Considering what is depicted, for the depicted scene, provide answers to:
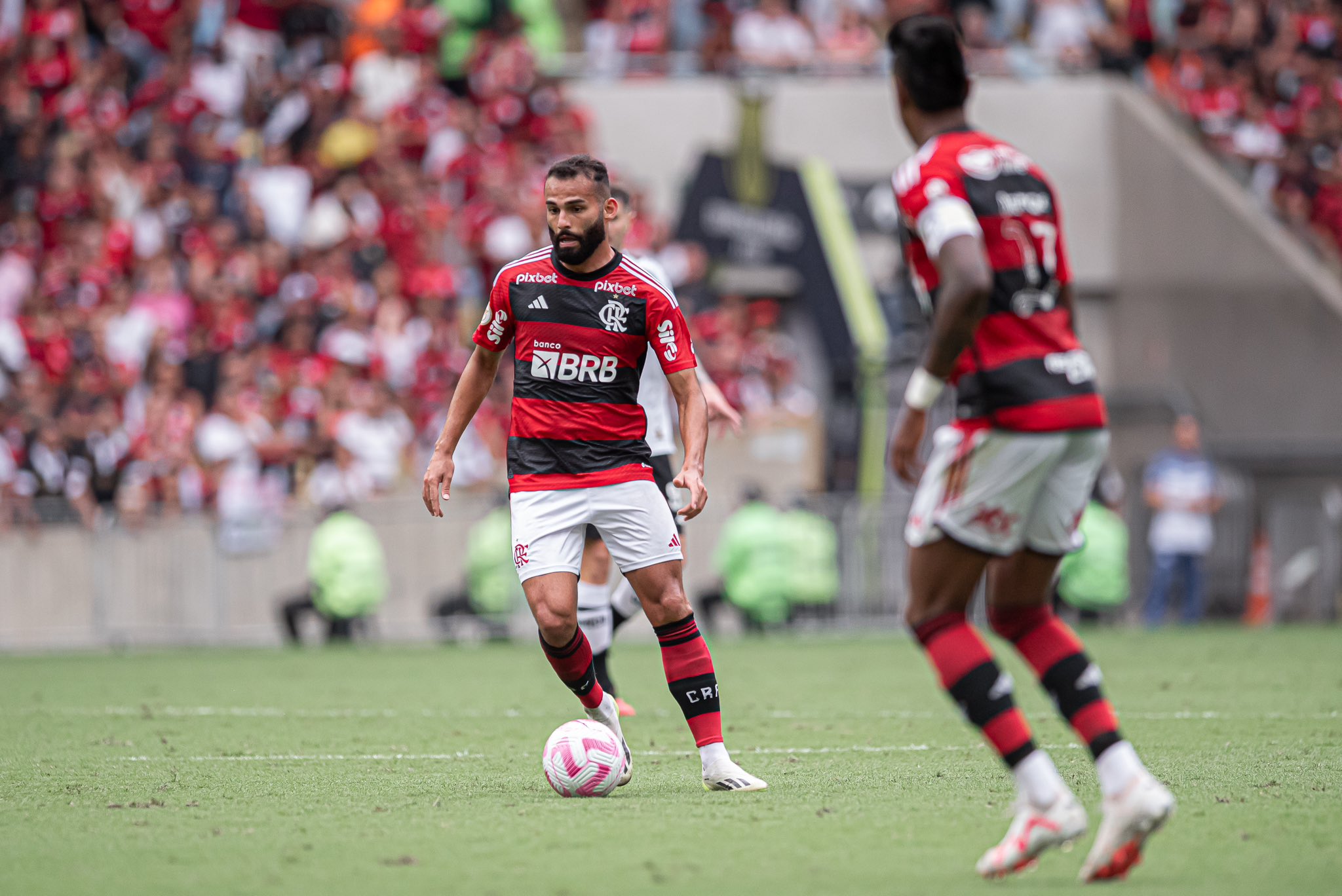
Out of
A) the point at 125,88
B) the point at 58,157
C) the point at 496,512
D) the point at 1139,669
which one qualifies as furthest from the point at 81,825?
the point at 125,88

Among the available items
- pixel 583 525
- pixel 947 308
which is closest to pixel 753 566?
pixel 583 525

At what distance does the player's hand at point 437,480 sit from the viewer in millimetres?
6984

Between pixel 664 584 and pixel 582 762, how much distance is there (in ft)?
2.50

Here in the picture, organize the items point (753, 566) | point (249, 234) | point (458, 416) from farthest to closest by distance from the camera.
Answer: point (249, 234), point (753, 566), point (458, 416)

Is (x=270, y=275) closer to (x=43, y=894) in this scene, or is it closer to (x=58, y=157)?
(x=58, y=157)

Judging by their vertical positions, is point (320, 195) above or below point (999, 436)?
below

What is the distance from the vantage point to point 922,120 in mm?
5258

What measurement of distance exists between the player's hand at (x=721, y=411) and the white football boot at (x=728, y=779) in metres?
2.12

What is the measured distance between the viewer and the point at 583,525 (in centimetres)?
698

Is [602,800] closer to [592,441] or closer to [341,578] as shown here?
[592,441]

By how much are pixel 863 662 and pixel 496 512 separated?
441cm

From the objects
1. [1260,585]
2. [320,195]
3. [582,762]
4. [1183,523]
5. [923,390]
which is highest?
[923,390]

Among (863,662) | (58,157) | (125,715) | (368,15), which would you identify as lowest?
(863,662)

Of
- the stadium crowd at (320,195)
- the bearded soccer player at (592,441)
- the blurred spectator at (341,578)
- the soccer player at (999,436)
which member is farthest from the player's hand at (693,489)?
the stadium crowd at (320,195)
